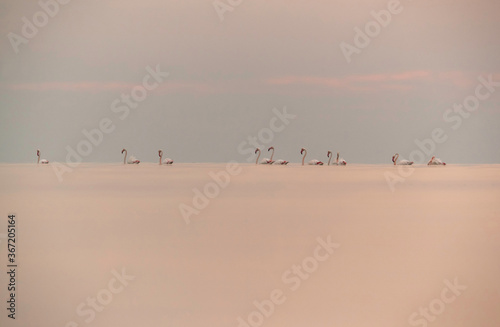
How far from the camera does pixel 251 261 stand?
4262 millimetres

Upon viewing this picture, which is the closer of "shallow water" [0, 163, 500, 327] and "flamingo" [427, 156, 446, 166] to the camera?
"shallow water" [0, 163, 500, 327]

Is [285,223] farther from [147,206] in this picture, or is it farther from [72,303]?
[72,303]

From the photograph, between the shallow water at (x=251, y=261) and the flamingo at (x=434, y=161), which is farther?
the flamingo at (x=434, y=161)

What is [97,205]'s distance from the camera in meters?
7.33

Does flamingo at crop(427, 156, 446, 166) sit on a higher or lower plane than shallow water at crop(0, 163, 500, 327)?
higher

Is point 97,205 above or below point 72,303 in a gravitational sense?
above

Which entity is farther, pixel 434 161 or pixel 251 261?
pixel 434 161

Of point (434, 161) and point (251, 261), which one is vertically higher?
point (434, 161)

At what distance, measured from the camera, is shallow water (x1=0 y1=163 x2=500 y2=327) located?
325 cm

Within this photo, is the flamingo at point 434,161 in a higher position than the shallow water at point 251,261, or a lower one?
higher

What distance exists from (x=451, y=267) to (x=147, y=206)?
152 inches

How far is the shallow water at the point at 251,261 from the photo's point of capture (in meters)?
3.25

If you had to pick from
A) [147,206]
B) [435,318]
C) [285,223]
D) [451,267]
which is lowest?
[435,318]

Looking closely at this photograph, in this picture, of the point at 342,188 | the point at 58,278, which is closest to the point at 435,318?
the point at 58,278
